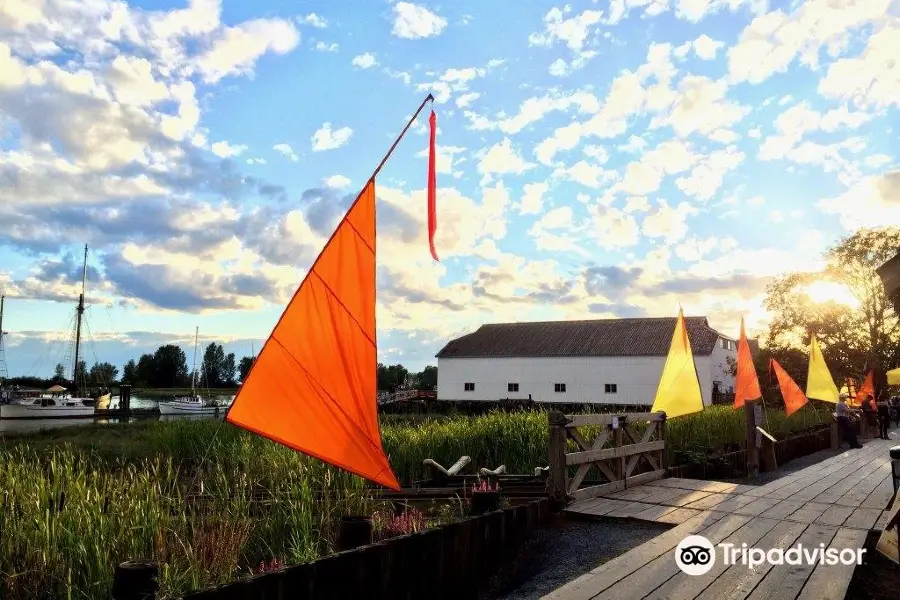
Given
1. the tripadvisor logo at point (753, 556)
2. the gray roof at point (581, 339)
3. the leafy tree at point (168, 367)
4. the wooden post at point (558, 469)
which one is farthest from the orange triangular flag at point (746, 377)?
the leafy tree at point (168, 367)

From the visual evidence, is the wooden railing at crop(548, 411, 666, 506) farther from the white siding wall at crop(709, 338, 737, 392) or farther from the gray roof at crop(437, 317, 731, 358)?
the white siding wall at crop(709, 338, 737, 392)

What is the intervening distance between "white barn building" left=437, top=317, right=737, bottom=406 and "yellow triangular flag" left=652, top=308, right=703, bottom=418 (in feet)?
99.2

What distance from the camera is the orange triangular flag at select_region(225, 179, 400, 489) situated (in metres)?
5.14

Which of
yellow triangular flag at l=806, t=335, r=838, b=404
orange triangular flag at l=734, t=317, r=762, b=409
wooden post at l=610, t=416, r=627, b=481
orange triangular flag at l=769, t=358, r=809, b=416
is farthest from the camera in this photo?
yellow triangular flag at l=806, t=335, r=838, b=404

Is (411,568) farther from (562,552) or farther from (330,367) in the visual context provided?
(562,552)

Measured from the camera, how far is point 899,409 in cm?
3456

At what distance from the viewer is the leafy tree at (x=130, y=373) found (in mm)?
119537

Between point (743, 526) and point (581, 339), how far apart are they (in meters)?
40.4

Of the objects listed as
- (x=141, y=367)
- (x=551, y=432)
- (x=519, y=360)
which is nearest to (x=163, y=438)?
(x=551, y=432)

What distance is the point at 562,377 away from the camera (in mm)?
44375

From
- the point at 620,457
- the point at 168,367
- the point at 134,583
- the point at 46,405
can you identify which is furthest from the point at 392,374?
the point at 134,583

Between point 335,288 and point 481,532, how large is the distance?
2.51 m

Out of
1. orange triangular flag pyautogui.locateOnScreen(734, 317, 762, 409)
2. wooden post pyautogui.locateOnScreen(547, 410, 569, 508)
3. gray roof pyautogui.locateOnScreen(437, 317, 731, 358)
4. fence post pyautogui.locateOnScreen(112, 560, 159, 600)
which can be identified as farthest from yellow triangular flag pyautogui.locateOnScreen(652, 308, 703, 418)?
gray roof pyautogui.locateOnScreen(437, 317, 731, 358)

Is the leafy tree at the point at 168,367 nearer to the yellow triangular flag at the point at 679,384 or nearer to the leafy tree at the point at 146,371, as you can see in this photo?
the leafy tree at the point at 146,371
